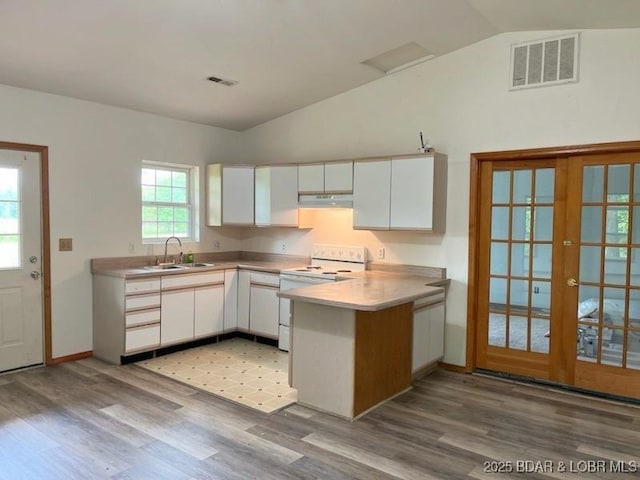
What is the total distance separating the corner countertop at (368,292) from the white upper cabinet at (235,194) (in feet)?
5.57

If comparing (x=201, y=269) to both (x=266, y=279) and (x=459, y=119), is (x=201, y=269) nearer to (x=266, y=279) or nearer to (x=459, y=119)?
(x=266, y=279)

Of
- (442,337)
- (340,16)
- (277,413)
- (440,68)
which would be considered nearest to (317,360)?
(277,413)

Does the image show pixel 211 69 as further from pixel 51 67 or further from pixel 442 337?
pixel 442 337

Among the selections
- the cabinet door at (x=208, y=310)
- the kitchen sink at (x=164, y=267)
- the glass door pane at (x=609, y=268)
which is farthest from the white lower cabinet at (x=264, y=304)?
the glass door pane at (x=609, y=268)

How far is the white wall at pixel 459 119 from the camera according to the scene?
12.2 ft

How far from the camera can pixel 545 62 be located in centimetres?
396

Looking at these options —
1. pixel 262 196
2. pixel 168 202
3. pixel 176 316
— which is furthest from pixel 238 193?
pixel 176 316

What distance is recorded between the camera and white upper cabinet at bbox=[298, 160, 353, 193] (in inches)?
191

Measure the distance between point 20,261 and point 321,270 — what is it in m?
2.85

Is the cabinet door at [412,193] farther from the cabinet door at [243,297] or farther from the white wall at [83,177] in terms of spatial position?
the white wall at [83,177]

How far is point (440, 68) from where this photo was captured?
4512 millimetres

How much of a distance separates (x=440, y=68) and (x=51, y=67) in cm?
344

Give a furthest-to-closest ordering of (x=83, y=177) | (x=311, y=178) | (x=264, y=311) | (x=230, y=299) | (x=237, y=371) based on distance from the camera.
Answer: (x=230, y=299), (x=264, y=311), (x=311, y=178), (x=83, y=177), (x=237, y=371)

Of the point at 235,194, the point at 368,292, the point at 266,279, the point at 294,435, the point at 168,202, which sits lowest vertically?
the point at 294,435
